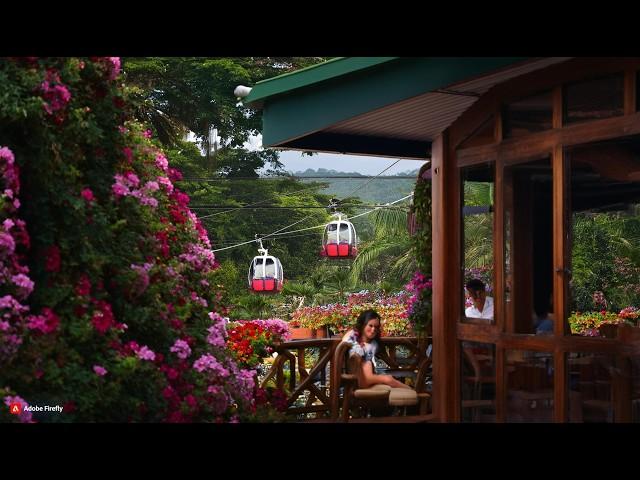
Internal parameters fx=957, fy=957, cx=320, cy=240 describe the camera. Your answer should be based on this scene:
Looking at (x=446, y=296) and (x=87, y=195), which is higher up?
(x=87, y=195)

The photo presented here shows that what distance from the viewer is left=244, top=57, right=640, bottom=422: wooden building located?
521 centimetres

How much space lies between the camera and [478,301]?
249 inches

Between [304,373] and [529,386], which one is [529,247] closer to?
[529,386]

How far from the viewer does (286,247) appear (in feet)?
111

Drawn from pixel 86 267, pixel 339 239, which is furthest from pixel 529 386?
pixel 339 239

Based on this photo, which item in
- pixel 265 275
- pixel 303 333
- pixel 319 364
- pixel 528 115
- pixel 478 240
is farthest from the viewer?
pixel 265 275

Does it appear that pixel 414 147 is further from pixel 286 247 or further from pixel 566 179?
pixel 286 247

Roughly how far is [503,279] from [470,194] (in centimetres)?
82

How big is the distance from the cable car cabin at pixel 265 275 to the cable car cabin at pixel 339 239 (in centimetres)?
175

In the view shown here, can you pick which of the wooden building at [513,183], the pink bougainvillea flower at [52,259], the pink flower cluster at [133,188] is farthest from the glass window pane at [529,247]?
the pink bougainvillea flower at [52,259]

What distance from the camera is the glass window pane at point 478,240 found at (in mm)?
6188

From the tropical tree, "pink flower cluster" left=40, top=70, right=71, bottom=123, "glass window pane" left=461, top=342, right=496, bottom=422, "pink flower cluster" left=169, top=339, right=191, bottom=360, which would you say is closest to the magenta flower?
"pink flower cluster" left=40, top=70, right=71, bottom=123

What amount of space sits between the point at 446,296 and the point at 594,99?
201 centimetres
